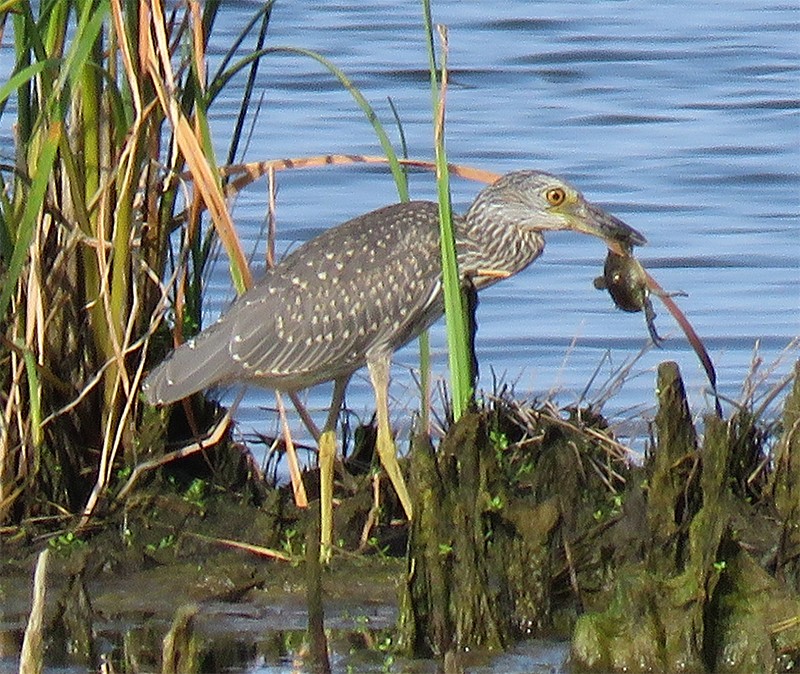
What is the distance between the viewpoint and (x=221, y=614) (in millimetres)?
6121

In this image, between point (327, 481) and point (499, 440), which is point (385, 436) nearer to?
point (327, 481)

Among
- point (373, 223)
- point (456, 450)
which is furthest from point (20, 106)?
point (456, 450)

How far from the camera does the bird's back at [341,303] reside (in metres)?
6.82

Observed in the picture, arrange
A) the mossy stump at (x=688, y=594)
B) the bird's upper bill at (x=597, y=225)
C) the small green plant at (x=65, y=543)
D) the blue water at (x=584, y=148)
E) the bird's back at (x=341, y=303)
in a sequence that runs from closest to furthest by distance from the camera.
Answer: the mossy stump at (x=688, y=594)
the small green plant at (x=65, y=543)
the bird's back at (x=341, y=303)
the bird's upper bill at (x=597, y=225)
the blue water at (x=584, y=148)

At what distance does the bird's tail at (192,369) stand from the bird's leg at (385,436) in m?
0.47

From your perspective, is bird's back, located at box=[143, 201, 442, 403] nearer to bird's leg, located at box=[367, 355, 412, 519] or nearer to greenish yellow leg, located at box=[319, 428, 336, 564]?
bird's leg, located at box=[367, 355, 412, 519]

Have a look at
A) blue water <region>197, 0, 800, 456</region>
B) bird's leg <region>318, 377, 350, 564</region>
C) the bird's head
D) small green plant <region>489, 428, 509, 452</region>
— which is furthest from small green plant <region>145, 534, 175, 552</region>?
the bird's head

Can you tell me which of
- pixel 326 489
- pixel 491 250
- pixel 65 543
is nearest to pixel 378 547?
pixel 326 489

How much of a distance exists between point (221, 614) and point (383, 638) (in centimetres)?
52

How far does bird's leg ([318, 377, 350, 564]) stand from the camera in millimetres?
6543

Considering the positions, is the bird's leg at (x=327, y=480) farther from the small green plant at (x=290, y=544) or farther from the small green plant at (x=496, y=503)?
the small green plant at (x=496, y=503)

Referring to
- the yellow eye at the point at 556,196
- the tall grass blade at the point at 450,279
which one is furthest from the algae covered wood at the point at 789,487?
the yellow eye at the point at 556,196

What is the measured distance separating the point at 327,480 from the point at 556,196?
1.20m

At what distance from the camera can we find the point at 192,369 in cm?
649
